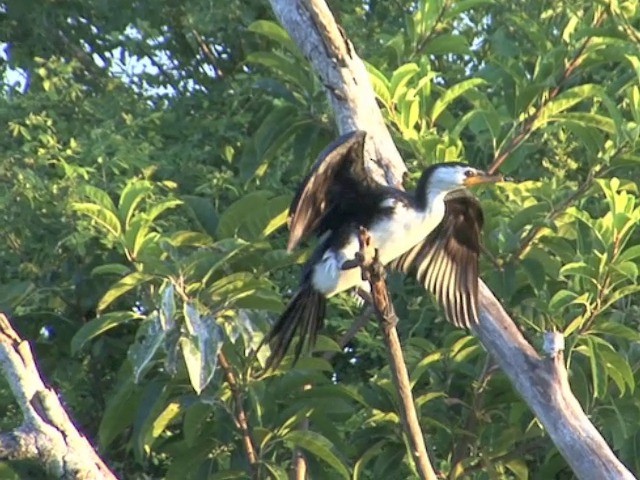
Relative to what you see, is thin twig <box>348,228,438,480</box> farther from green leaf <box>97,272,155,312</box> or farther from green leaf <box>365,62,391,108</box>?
green leaf <box>365,62,391,108</box>

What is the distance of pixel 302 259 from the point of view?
5512mm

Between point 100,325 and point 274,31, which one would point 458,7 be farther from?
point 100,325

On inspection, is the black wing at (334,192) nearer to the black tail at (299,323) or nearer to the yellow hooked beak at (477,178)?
the black tail at (299,323)

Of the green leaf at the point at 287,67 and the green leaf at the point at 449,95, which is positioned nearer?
the green leaf at the point at 449,95

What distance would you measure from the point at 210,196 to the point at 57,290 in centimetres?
72

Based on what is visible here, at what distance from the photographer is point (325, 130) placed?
5805 mm

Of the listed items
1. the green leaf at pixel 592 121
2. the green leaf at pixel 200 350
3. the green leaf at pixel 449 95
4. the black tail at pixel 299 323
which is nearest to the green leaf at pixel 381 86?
the green leaf at pixel 449 95

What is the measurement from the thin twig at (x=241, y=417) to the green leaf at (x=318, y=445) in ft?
0.41

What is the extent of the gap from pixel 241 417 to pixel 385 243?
72 cm

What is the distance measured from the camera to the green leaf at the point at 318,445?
205 inches

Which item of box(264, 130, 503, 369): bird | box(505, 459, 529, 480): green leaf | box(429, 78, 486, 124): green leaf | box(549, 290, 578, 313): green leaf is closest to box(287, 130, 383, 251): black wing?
box(264, 130, 503, 369): bird

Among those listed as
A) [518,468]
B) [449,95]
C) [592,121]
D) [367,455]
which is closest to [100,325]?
[367,455]

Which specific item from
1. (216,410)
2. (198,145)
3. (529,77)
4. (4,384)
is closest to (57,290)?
(4,384)

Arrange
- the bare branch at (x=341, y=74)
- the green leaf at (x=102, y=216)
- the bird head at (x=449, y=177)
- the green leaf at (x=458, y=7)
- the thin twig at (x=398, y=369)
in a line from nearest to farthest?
the thin twig at (x=398, y=369) → the green leaf at (x=102, y=216) → the bird head at (x=449, y=177) → the bare branch at (x=341, y=74) → the green leaf at (x=458, y=7)
